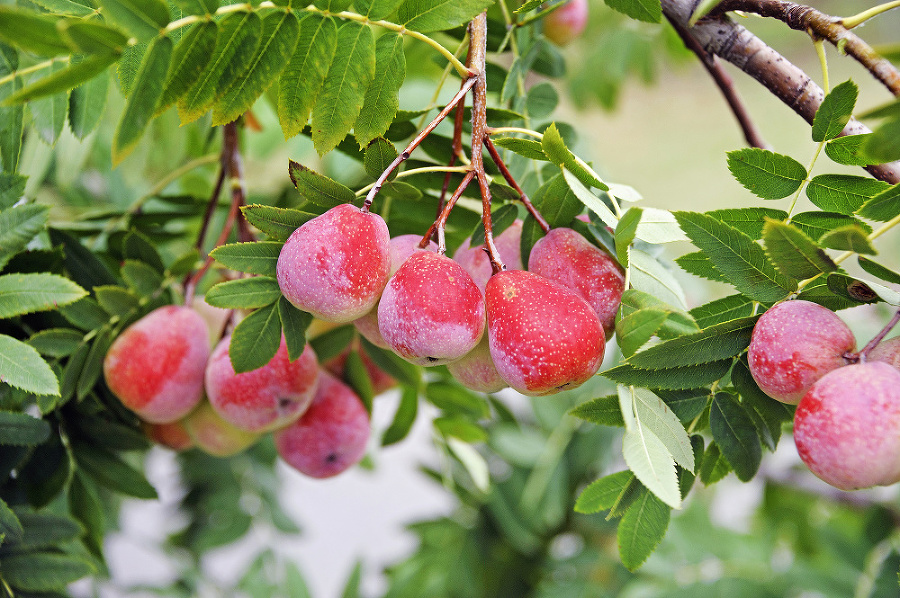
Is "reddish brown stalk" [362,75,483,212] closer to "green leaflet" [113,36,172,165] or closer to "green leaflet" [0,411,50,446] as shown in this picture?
"green leaflet" [113,36,172,165]

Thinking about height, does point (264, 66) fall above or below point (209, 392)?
above

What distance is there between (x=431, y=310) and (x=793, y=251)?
0.65 feet

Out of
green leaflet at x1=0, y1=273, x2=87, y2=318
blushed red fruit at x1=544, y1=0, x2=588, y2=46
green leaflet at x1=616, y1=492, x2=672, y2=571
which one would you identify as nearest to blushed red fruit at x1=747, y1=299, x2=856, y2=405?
green leaflet at x1=616, y1=492, x2=672, y2=571

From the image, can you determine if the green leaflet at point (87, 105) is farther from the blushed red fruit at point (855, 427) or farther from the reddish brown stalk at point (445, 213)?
the blushed red fruit at point (855, 427)

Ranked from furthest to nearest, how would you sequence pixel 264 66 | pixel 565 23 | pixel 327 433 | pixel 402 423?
pixel 565 23
pixel 402 423
pixel 327 433
pixel 264 66

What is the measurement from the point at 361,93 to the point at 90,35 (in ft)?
0.52

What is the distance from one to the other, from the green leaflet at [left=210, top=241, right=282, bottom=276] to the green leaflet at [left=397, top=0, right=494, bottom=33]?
0.17 metres

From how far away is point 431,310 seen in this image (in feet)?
1.20

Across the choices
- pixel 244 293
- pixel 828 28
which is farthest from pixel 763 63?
pixel 244 293

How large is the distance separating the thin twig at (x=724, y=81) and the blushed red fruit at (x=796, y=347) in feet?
0.77

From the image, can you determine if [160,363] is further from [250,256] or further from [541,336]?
[541,336]

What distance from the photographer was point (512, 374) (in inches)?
14.8

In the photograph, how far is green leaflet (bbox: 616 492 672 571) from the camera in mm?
400

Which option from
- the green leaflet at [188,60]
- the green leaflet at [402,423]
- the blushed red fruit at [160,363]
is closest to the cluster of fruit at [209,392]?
the blushed red fruit at [160,363]
